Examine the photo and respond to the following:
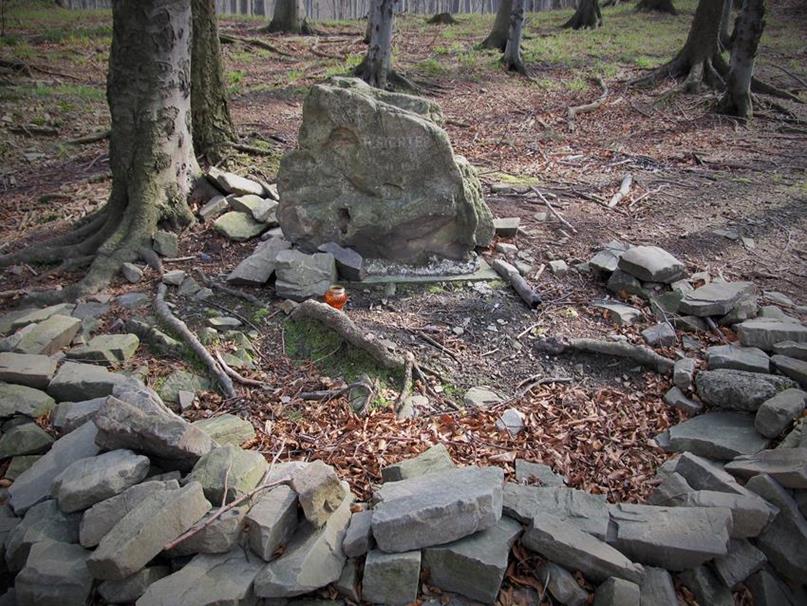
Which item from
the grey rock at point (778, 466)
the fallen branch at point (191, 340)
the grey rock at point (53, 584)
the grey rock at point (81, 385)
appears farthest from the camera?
the fallen branch at point (191, 340)

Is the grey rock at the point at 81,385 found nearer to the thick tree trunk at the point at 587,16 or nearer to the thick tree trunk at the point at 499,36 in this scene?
the thick tree trunk at the point at 499,36

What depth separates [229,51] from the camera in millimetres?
15289

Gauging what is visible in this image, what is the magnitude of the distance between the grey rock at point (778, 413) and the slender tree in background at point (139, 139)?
496 cm

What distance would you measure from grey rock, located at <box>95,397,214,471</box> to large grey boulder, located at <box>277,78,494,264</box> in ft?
8.27

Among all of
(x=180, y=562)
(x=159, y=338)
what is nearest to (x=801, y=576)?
(x=180, y=562)

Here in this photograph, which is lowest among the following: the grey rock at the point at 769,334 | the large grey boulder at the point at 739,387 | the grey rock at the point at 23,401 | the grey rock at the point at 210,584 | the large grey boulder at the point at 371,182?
the grey rock at the point at 210,584

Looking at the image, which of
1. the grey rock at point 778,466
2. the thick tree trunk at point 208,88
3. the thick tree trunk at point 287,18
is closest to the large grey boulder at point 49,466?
the grey rock at point 778,466

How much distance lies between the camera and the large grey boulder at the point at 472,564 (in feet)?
8.88

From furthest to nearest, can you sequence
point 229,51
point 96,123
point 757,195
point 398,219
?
point 229,51
point 96,123
point 757,195
point 398,219

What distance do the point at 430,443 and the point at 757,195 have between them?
5.75 m

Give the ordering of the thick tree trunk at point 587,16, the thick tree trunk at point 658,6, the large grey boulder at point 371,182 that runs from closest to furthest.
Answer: the large grey boulder at point 371,182, the thick tree trunk at point 587,16, the thick tree trunk at point 658,6

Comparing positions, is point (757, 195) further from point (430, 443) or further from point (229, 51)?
point (229, 51)

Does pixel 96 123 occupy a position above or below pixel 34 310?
above

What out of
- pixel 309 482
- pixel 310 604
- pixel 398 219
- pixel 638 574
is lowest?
pixel 310 604
